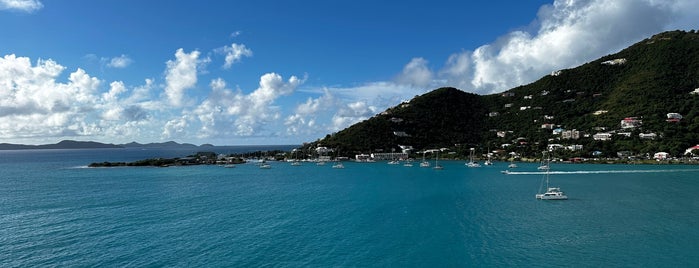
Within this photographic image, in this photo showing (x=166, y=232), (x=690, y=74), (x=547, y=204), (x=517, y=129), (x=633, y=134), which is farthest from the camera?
(x=517, y=129)

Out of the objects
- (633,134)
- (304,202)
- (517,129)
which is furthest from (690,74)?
(304,202)

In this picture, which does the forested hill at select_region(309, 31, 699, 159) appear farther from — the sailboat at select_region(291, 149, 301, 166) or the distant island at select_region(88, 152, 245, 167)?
the distant island at select_region(88, 152, 245, 167)

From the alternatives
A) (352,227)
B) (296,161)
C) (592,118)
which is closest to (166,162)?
(296,161)

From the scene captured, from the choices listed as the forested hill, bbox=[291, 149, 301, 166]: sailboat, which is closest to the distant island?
bbox=[291, 149, 301, 166]: sailboat

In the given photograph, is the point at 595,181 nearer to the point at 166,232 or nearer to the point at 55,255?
the point at 166,232

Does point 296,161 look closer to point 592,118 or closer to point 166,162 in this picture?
point 166,162
